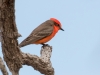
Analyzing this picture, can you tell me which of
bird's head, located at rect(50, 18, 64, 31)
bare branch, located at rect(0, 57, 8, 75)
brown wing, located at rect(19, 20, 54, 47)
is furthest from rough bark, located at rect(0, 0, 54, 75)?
bird's head, located at rect(50, 18, 64, 31)

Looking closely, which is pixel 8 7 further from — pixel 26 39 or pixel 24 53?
pixel 26 39

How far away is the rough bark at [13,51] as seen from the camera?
3.85 m

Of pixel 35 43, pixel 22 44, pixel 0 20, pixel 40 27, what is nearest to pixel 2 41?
pixel 0 20

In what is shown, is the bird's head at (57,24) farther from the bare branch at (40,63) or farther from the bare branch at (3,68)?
the bare branch at (3,68)

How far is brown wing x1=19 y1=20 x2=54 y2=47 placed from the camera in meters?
7.06

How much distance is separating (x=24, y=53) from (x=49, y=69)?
1.87ft

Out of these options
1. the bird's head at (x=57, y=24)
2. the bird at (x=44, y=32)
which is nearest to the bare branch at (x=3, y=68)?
the bird at (x=44, y=32)

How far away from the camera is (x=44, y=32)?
7684 millimetres

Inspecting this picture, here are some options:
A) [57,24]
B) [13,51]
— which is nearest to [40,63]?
[13,51]

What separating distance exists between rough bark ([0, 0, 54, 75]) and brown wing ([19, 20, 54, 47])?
693 mm

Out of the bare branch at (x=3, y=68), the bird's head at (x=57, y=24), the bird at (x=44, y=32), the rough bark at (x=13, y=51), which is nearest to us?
the rough bark at (x=13, y=51)

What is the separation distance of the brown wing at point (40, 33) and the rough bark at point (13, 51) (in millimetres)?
693

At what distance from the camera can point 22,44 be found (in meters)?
6.77

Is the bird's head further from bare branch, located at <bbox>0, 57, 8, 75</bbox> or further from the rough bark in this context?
bare branch, located at <bbox>0, 57, 8, 75</bbox>
